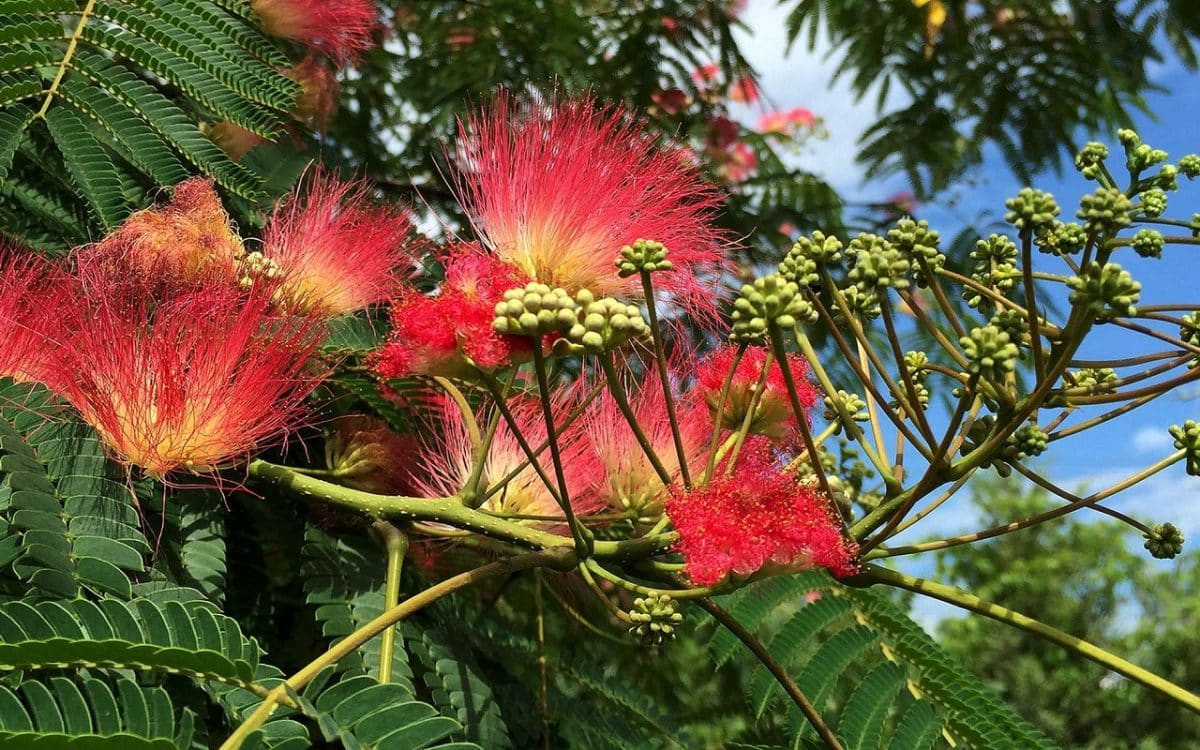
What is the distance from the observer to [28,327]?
1.66 m

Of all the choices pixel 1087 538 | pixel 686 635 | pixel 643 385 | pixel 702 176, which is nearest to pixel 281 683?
pixel 643 385

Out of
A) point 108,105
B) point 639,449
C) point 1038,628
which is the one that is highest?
point 108,105

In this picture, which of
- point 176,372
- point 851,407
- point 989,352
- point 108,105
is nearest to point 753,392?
point 851,407

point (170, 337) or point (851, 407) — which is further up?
point (851, 407)

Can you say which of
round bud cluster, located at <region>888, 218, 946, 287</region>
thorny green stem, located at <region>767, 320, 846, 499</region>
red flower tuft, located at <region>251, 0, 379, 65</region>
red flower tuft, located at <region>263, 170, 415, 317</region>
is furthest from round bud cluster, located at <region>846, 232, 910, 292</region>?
red flower tuft, located at <region>251, 0, 379, 65</region>

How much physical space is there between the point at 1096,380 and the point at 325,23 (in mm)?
2208

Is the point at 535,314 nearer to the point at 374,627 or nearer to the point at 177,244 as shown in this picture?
the point at 374,627

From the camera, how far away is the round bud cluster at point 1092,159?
1.27m

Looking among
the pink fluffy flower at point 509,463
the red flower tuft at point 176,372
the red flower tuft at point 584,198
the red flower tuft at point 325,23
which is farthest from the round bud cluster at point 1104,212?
the red flower tuft at point 325,23

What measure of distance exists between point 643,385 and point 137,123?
1.12 meters

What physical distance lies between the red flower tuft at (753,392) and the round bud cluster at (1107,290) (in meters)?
0.53

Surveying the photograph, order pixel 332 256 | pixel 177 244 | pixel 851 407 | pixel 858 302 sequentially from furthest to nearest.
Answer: pixel 332 256 < pixel 177 244 < pixel 851 407 < pixel 858 302

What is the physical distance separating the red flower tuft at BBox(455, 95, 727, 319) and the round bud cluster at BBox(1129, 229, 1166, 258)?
77cm

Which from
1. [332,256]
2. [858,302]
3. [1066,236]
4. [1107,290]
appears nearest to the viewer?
[1107,290]
